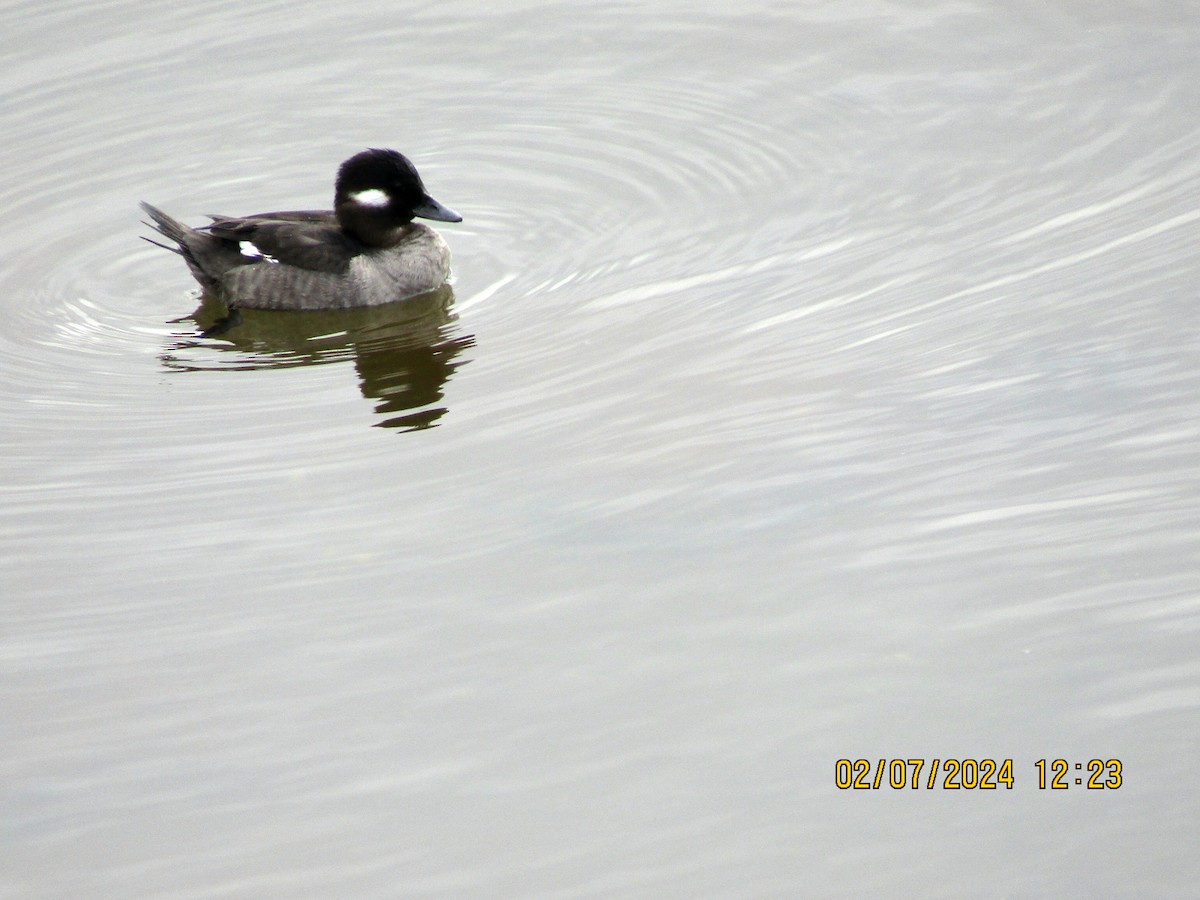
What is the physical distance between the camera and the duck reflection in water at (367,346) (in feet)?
24.3

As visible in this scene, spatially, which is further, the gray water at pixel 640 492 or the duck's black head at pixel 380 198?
the duck's black head at pixel 380 198

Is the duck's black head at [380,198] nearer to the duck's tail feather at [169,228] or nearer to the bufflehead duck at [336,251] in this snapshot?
the bufflehead duck at [336,251]

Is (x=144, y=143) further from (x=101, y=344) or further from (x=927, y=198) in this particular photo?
(x=927, y=198)

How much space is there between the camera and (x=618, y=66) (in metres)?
11.3

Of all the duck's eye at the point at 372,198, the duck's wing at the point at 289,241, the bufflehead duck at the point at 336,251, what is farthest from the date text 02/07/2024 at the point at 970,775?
the duck's eye at the point at 372,198

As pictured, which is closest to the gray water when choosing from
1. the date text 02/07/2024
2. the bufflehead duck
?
the date text 02/07/2024

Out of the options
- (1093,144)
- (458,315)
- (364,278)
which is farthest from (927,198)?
(364,278)

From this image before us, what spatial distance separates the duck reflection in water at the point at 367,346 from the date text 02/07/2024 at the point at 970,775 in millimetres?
3099

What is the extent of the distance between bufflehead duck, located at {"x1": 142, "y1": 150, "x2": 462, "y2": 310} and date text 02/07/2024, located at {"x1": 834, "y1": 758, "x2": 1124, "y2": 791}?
512cm

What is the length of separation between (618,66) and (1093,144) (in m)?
3.70

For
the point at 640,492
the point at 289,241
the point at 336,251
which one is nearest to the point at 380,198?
the point at 336,251

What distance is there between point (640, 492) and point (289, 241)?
376 centimetres

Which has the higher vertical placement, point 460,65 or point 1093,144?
point 460,65

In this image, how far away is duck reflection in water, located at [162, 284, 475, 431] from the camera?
742 centimetres
